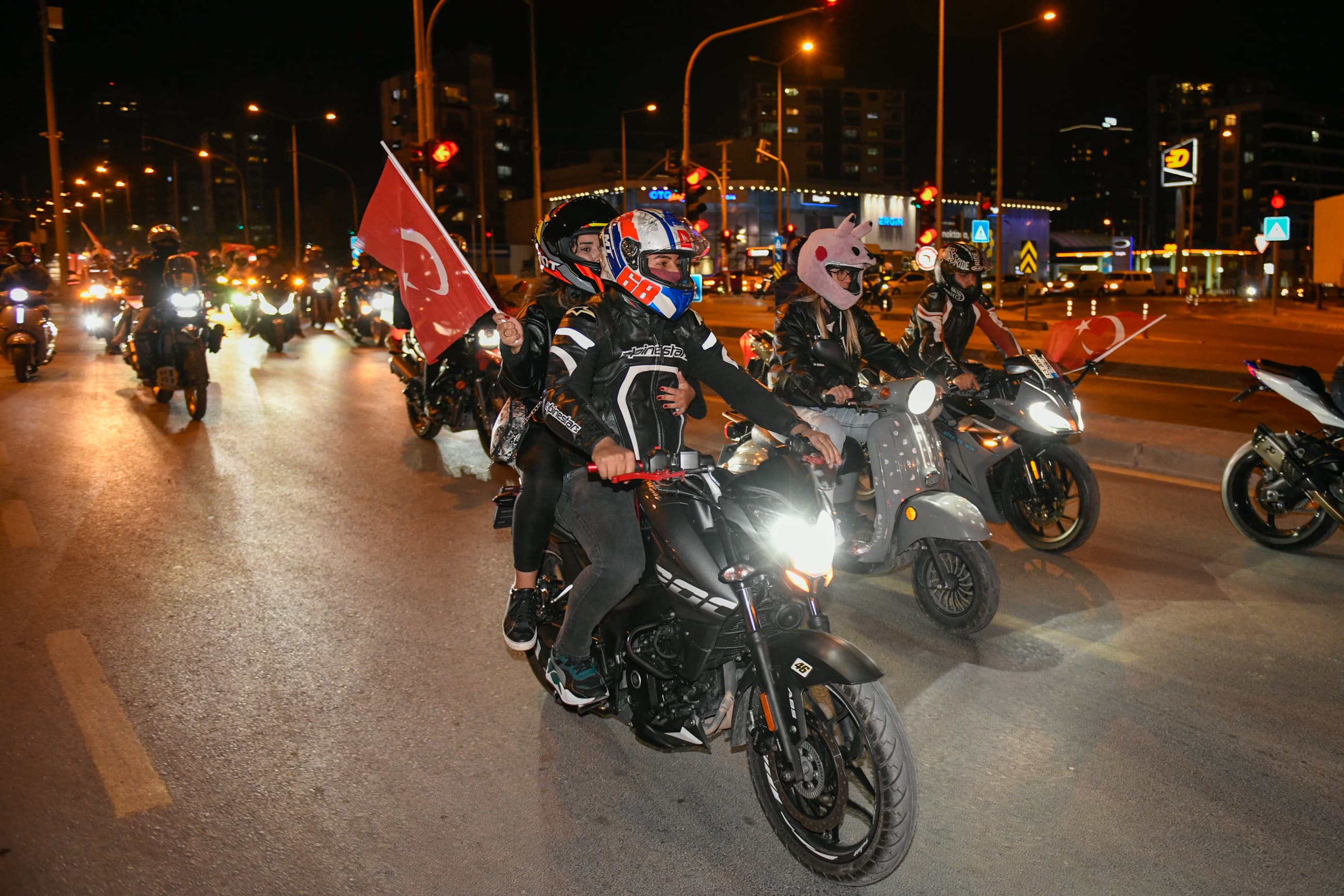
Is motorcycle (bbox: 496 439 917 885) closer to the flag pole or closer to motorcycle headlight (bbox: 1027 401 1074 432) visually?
the flag pole

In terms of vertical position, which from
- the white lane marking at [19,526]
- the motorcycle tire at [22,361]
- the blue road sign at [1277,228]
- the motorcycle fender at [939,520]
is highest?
the blue road sign at [1277,228]

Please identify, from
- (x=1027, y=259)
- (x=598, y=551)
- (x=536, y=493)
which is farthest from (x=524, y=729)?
(x=1027, y=259)

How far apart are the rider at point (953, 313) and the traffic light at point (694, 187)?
17.0 meters

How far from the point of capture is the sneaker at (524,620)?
4438mm

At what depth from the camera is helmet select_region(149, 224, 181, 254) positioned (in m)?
13.0

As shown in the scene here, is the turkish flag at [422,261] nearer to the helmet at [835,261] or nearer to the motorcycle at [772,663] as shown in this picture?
the motorcycle at [772,663]

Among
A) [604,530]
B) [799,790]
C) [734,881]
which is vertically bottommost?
[734,881]

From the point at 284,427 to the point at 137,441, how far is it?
145 cm

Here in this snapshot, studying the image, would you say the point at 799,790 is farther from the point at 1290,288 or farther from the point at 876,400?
the point at 1290,288

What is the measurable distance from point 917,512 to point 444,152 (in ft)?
51.3

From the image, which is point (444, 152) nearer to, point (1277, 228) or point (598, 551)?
point (598, 551)

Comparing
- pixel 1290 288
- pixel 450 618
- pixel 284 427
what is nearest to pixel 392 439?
pixel 284 427

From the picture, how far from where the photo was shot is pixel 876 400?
577cm

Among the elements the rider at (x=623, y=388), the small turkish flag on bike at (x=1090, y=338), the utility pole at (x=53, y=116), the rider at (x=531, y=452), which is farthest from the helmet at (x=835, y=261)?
the utility pole at (x=53, y=116)
